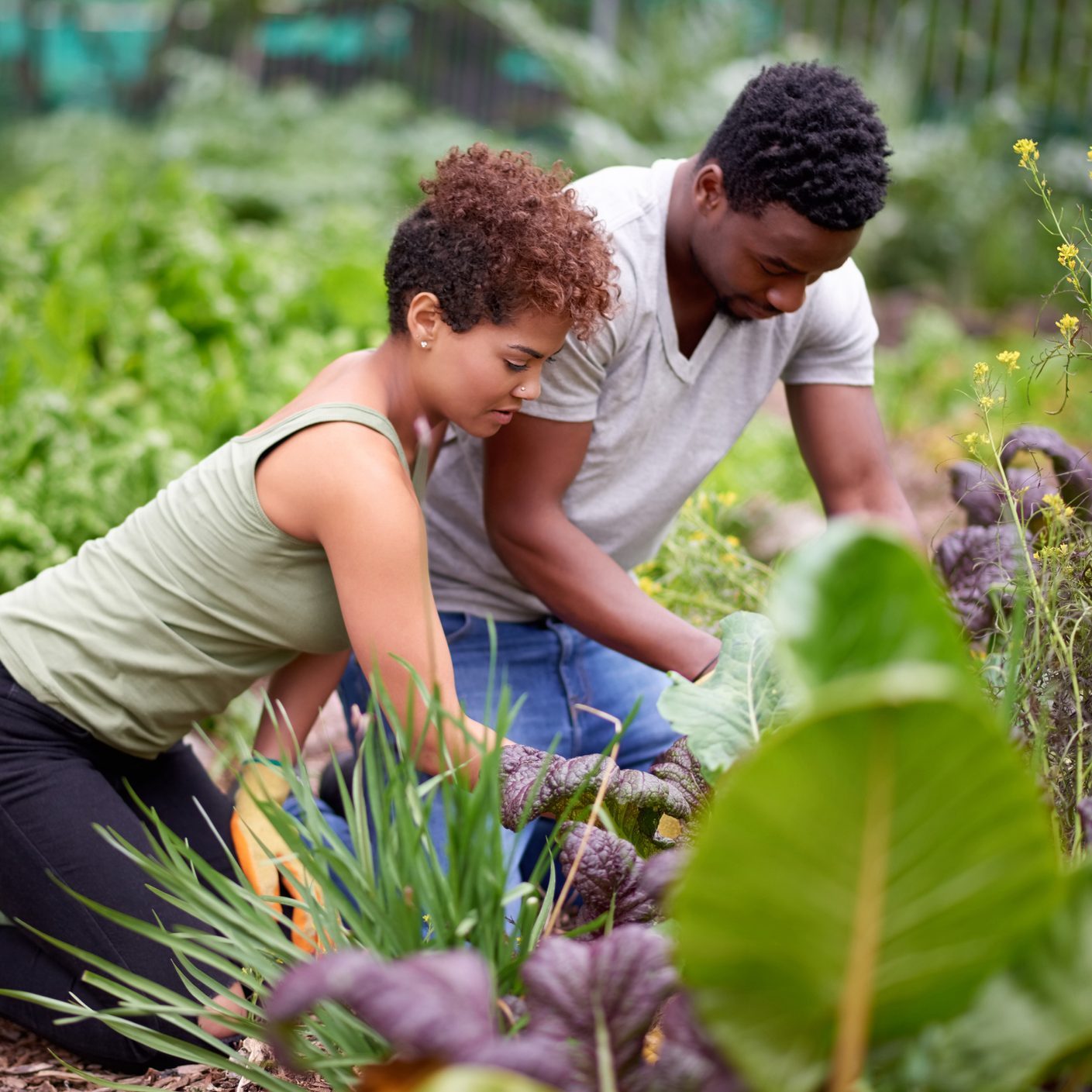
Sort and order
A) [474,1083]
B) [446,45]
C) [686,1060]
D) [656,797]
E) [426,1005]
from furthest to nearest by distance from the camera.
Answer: [446,45] → [656,797] → [686,1060] → [426,1005] → [474,1083]

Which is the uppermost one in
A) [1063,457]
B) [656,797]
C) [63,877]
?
[1063,457]

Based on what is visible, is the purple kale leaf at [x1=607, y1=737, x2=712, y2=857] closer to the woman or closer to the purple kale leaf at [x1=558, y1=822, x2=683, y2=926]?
the purple kale leaf at [x1=558, y1=822, x2=683, y2=926]

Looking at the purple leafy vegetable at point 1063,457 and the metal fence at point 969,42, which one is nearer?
the purple leafy vegetable at point 1063,457

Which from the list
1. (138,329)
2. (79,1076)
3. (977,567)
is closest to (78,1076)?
(79,1076)

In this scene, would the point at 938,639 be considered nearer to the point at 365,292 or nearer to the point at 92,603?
the point at 92,603

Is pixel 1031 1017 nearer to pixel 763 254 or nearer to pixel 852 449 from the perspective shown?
pixel 763 254

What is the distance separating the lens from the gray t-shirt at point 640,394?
212cm

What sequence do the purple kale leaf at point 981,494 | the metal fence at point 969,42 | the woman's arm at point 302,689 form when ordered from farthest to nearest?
the metal fence at point 969,42 < the woman's arm at point 302,689 < the purple kale leaf at point 981,494

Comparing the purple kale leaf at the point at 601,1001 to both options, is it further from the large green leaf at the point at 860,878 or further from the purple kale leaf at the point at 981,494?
the purple kale leaf at the point at 981,494

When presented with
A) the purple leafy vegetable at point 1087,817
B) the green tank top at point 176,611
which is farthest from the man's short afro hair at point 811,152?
the purple leafy vegetable at point 1087,817

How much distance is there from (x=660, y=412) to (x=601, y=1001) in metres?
1.38

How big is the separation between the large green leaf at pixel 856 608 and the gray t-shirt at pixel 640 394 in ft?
4.12

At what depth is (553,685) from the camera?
2.46 meters

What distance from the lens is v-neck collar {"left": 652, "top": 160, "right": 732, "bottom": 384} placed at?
7.09ft
